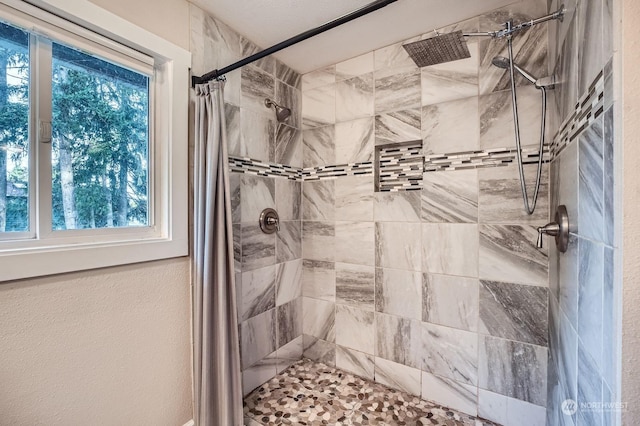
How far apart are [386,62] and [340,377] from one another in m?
2.21

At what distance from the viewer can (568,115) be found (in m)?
0.96

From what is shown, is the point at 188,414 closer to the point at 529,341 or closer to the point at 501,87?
the point at 529,341

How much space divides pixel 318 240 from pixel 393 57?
138 centimetres

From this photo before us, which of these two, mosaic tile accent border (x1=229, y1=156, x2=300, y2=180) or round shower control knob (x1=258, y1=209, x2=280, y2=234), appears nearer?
mosaic tile accent border (x1=229, y1=156, x2=300, y2=180)

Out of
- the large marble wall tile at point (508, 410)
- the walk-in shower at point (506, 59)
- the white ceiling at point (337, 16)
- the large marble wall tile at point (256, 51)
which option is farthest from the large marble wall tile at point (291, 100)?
the large marble wall tile at point (508, 410)

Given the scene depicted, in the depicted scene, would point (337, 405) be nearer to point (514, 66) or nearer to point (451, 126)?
point (451, 126)

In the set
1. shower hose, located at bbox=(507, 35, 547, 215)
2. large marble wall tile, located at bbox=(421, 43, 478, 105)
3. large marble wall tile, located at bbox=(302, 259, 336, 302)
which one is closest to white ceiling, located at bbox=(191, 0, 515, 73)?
large marble wall tile, located at bbox=(421, 43, 478, 105)

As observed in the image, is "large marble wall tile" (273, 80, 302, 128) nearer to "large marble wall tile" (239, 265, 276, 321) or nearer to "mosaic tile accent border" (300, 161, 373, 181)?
"mosaic tile accent border" (300, 161, 373, 181)

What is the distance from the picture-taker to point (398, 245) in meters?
1.70

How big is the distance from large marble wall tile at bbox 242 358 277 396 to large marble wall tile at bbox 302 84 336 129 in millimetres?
1783

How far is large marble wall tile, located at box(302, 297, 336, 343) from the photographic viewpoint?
1969 mm

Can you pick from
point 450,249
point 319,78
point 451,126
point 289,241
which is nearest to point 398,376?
point 450,249

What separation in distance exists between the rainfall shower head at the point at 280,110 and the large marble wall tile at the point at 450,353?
167 cm

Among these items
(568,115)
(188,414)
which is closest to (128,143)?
(188,414)
